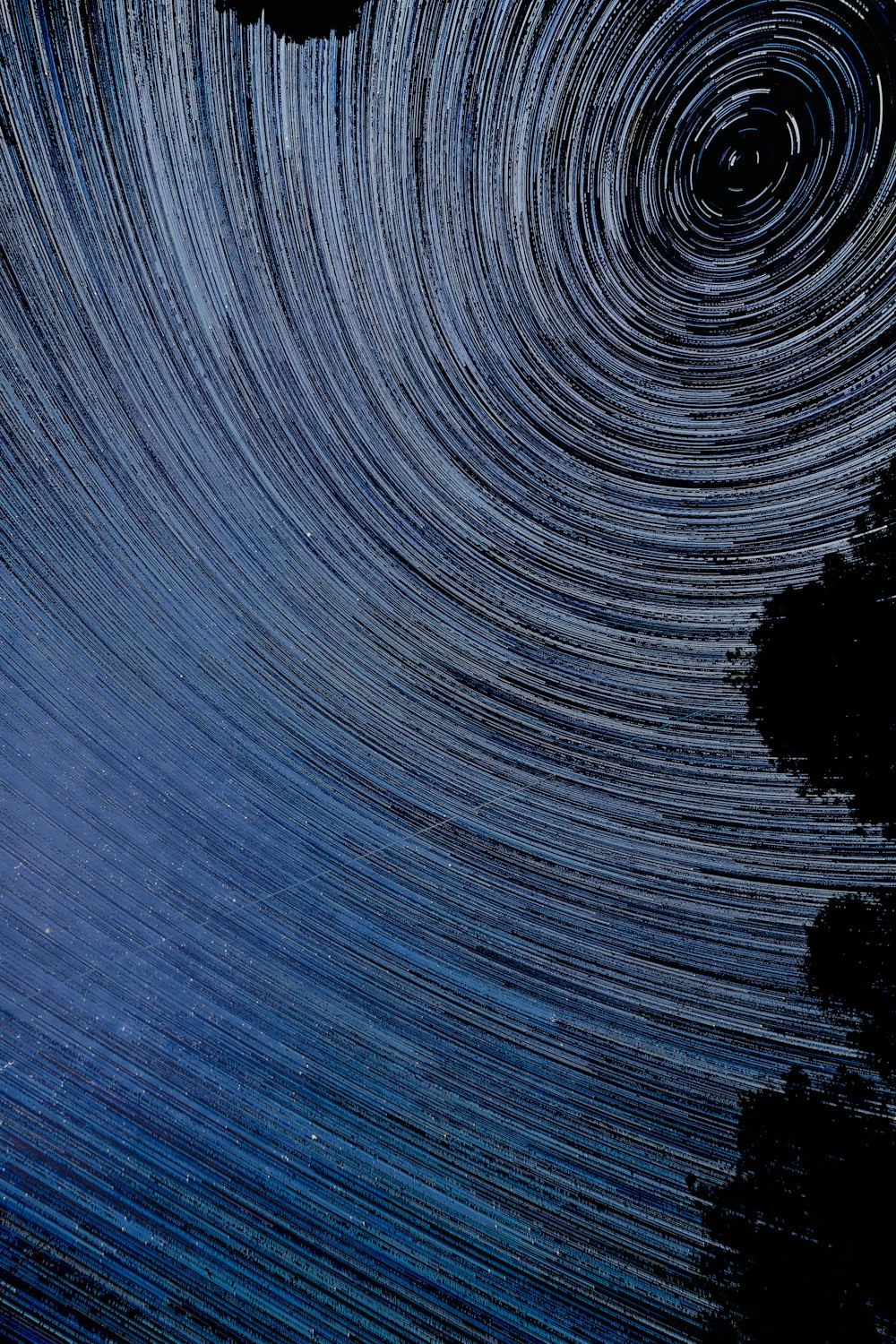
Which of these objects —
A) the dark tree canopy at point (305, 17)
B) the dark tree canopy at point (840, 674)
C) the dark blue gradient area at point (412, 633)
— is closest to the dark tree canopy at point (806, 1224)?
the dark blue gradient area at point (412, 633)

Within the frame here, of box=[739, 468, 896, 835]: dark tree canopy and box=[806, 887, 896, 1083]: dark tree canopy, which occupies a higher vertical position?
box=[739, 468, 896, 835]: dark tree canopy

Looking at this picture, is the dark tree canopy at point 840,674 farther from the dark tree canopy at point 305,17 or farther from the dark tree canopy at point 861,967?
the dark tree canopy at point 305,17

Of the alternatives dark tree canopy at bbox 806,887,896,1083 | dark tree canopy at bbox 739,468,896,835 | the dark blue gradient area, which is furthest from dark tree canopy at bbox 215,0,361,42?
dark tree canopy at bbox 806,887,896,1083

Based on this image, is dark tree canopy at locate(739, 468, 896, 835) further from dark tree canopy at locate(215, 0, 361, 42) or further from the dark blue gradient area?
dark tree canopy at locate(215, 0, 361, 42)

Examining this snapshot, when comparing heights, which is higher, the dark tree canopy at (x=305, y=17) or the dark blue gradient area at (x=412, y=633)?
the dark tree canopy at (x=305, y=17)

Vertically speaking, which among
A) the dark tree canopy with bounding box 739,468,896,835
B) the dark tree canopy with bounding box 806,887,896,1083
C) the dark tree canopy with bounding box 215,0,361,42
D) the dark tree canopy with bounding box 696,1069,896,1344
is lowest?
the dark tree canopy with bounding box 696,1069,896,1344

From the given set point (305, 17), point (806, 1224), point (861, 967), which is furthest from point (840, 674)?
point (305, 17)

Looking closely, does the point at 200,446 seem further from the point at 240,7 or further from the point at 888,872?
the point at 888,872
